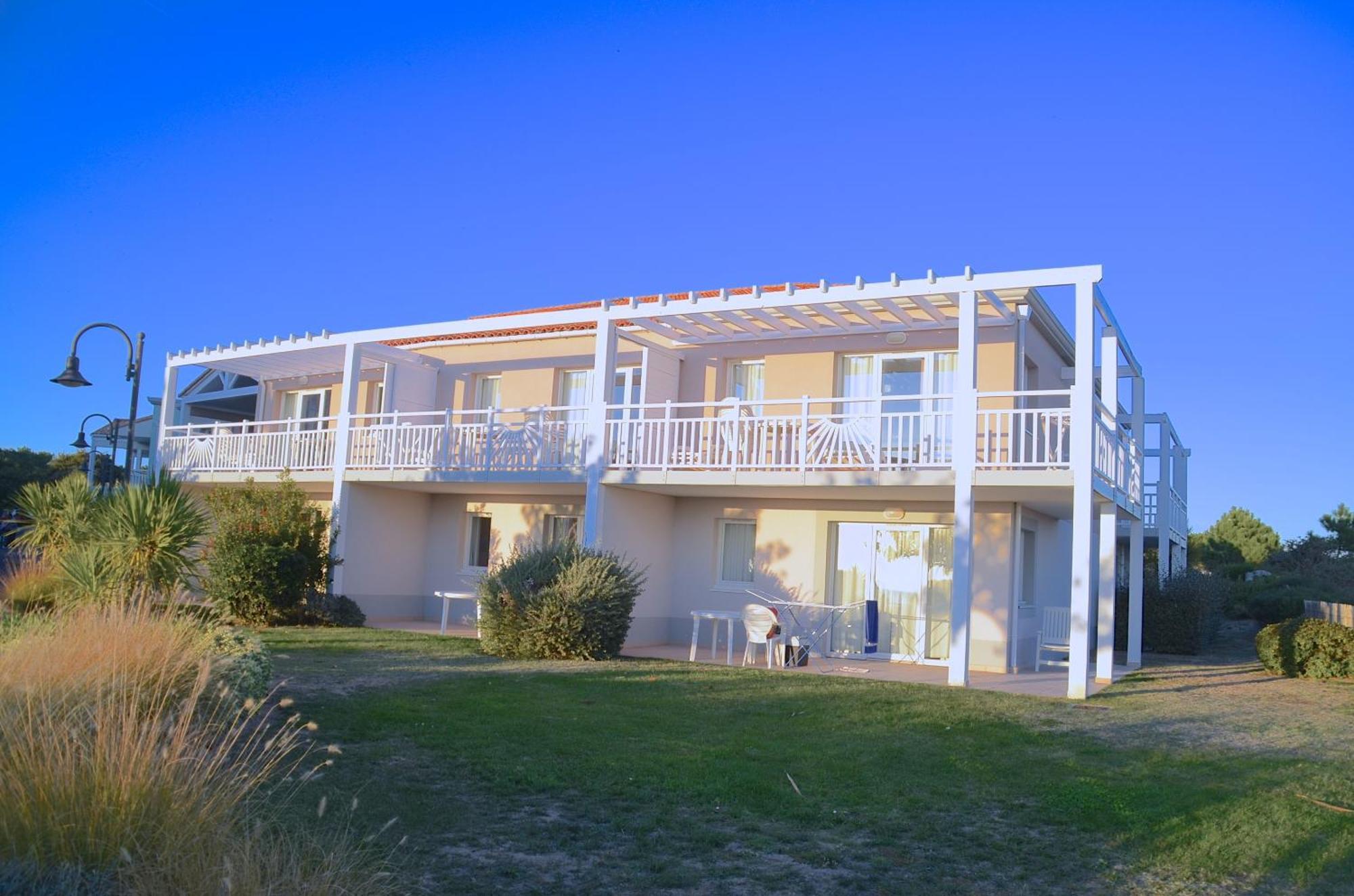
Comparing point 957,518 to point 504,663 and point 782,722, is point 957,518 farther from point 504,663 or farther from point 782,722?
point 504,663

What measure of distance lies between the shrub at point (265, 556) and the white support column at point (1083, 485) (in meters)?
11.9

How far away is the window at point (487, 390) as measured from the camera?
2100 centimetres

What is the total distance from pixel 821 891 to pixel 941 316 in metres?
11.1

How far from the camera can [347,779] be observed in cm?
700

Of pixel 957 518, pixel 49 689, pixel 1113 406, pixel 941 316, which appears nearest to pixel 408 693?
pixel 49 689

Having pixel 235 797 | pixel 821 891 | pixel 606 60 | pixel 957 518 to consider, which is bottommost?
pixel 821 891

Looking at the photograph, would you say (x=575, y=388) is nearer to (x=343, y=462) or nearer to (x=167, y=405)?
(x=343, y=462)

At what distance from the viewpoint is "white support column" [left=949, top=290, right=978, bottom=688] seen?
12.7m

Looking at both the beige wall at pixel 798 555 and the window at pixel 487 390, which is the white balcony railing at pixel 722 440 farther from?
the beige wall at pixel 798 555

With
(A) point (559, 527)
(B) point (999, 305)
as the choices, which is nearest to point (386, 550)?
(A) point (559, 527)

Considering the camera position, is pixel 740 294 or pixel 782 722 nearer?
pixel 782 722

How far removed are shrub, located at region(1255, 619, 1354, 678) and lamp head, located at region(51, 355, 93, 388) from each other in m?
17.7

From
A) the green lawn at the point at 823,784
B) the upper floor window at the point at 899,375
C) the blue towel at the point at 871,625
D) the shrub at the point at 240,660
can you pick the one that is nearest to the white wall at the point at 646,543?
the blue towel at the point at 871,625

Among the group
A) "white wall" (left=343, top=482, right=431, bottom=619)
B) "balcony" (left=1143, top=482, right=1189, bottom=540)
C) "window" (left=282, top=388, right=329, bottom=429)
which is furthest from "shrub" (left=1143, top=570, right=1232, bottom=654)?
"window" (left=282, top=388, right=329, bottom=429)
